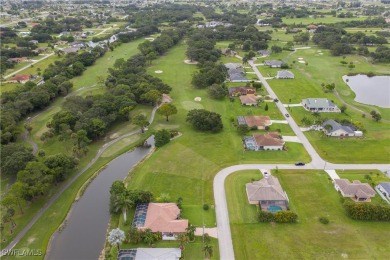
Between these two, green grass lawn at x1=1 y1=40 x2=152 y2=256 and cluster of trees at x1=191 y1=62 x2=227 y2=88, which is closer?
green grass lawn at x1=1 y1=40 x2=152 y2=256

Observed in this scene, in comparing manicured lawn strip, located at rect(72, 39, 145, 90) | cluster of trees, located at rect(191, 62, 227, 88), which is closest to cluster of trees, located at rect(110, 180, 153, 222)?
cluster of trees, located at rect(191, 62, 227, 88)

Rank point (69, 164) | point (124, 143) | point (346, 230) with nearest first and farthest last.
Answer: point (346, 230) → point (69, 164) → point (124, 143)

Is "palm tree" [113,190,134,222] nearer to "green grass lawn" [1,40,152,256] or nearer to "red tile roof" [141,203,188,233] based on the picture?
"red tile roof" [141,203,188,233]

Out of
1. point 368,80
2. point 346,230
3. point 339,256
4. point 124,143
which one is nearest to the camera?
point 339,256

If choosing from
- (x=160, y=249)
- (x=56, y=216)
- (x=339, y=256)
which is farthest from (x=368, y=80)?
(x=56, y=216)

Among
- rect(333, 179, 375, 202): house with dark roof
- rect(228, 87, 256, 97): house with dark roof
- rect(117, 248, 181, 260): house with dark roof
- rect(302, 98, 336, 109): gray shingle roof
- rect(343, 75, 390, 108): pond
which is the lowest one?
rect(228, 87, 256, 97): house with dark roof

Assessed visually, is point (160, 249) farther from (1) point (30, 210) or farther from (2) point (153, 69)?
(2) point (153, 69)

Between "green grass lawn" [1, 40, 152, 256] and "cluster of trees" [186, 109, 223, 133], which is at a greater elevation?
"cluster of trees" [186, 109, 223, 133]
